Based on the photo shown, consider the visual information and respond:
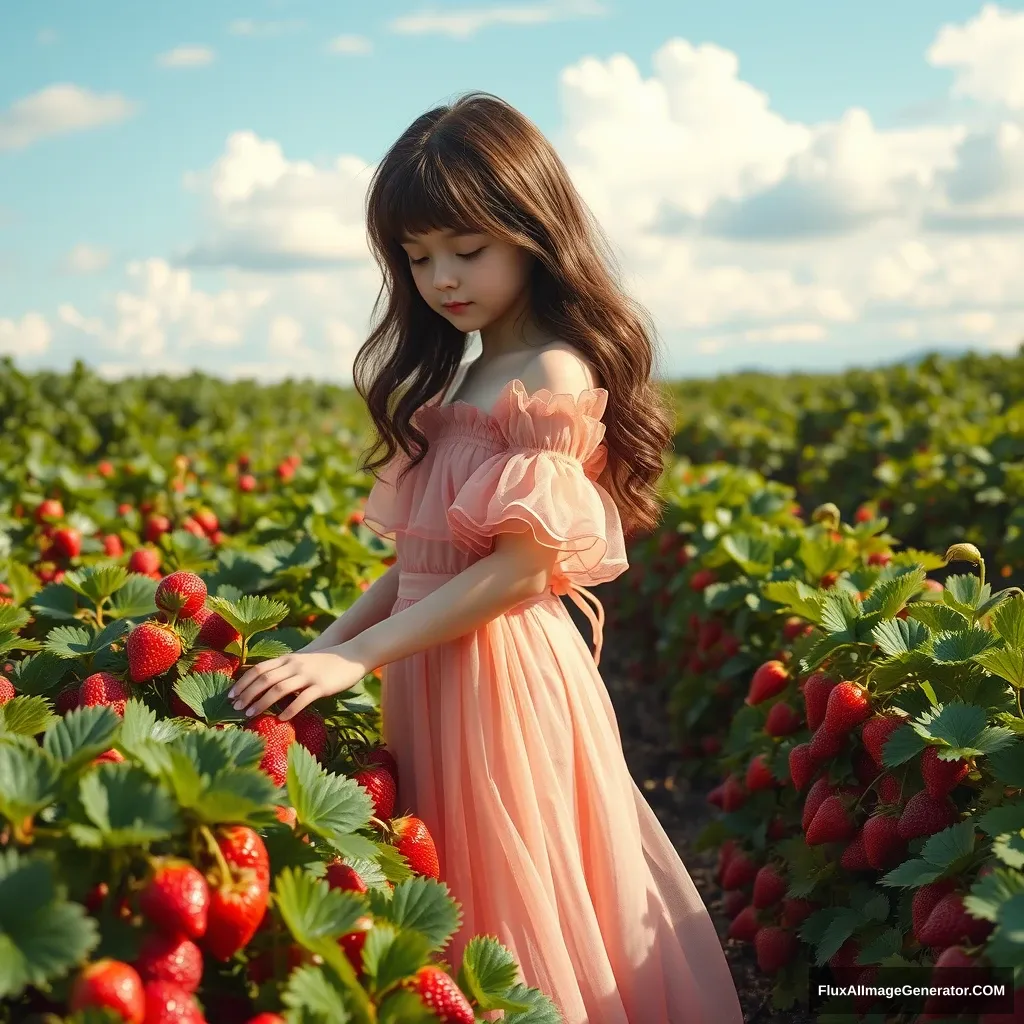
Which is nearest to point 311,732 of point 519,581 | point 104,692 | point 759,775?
point 104,692

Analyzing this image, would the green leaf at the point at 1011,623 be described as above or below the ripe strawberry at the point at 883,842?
above

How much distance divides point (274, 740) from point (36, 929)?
2.22ft

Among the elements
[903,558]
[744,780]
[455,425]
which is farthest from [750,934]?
[455,425]

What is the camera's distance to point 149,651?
Answer: 1.87 meters

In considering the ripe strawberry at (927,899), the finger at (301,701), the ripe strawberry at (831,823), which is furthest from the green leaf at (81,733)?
the ripe strawberry at (831,823)

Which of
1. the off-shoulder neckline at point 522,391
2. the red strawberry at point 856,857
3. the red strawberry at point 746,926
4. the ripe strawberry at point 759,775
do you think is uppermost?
the off-shoulder neckline at point 522,391

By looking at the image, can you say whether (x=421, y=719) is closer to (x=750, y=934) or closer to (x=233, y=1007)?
(x=233, y=1007)

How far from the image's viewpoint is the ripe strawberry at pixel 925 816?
1.96 metres

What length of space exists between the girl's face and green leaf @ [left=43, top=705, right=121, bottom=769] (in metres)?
1.10

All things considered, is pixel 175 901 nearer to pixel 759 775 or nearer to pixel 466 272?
pixel 466 272

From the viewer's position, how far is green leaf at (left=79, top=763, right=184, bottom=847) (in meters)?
1.23

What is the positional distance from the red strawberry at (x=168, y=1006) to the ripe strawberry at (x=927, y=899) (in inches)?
43.4

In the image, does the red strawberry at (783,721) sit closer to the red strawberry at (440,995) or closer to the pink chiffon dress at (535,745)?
the pink chiffon dress at (535,745)

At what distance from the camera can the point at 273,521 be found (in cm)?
413
